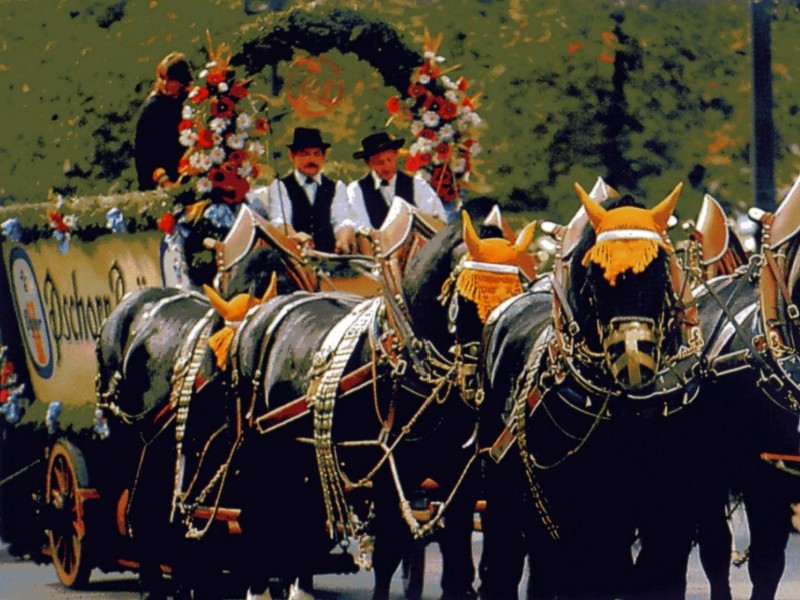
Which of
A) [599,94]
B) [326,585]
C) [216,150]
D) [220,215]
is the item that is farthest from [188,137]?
A: [599,94]

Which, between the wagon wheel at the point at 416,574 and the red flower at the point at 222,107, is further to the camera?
the red flower at the point at 222,107

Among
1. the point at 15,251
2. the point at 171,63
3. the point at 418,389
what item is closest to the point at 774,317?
the point at 418,389

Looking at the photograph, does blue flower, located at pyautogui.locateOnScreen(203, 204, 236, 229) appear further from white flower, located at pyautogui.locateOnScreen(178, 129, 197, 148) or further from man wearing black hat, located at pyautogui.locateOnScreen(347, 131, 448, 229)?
man wearing black hat, located at pyautogui.locateOnScreen(347, 131, 448, 229)

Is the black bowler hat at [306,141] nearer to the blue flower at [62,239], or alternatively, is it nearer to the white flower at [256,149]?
the white flower at [256,149]

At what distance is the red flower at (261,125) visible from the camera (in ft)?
41.0

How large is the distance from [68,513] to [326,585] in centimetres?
175

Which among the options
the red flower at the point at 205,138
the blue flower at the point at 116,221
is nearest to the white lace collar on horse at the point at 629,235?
the red flower at the point at 205,138

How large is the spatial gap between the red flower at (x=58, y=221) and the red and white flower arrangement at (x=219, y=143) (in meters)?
1.44

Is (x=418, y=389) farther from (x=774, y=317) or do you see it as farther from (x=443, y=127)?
(x=443, y=127)

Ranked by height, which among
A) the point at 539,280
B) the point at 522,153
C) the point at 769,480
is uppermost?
the point at 539,280

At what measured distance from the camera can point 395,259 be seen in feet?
34.0

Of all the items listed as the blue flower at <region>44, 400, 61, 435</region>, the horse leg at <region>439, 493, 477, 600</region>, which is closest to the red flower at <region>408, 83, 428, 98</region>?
the blue flower at <region>44, 400, 61, 435</region>

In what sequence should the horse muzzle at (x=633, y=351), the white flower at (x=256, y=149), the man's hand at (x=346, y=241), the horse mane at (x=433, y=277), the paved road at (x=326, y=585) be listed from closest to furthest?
the horse muzzle at (x=633, y=351) → the horse mane at (x=433, y=277) → the man's hand at (x=346, y=241) → the white flower at (x=256, y=149) → the paved road at (x=326, y=585)

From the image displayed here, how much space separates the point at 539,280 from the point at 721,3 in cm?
841
